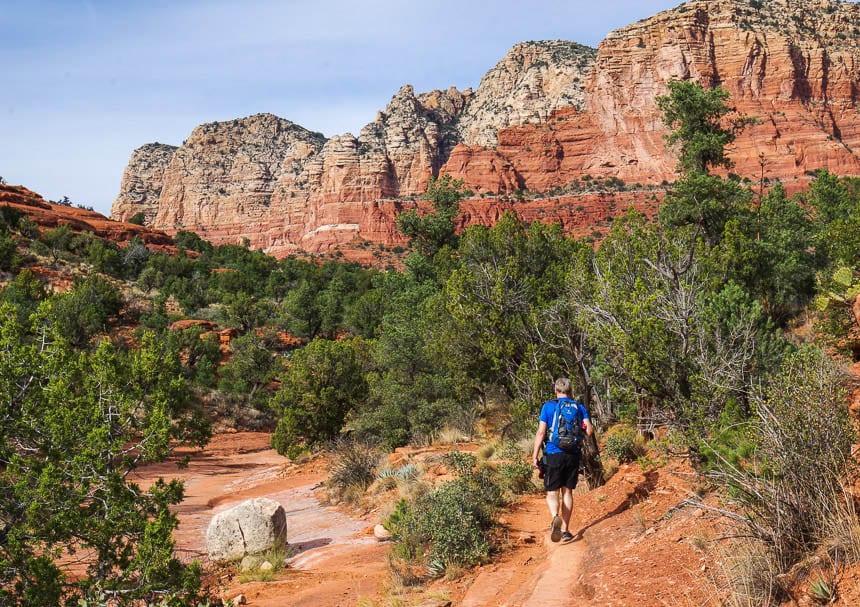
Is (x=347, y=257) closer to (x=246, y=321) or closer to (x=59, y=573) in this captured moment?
(x=246, y=321)

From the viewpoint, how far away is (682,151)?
887 inches

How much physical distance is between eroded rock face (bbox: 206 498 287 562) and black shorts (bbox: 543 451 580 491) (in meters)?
6.02

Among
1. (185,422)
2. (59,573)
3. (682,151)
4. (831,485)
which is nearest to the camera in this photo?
(831,485)

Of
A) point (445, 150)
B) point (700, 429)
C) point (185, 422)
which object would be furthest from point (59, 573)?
point (445, 150)

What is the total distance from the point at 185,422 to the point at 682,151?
2092 centimetres

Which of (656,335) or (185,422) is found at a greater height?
(656,335)

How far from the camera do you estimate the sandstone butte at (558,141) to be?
88750 mm

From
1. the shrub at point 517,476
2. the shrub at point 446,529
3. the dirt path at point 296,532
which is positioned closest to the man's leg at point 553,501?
the shrub at point 446,529

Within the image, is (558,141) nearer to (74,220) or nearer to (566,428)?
(74,220)

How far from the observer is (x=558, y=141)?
10512 cm

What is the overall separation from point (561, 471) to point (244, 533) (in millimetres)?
6515

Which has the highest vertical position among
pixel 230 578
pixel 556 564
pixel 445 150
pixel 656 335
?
pixel 445 150

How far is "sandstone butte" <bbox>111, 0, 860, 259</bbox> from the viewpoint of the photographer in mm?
88750

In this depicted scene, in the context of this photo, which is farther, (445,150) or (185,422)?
(445,150)
